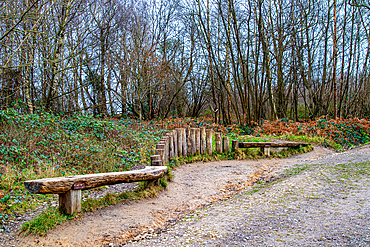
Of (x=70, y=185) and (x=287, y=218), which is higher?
(x=70, y=185)

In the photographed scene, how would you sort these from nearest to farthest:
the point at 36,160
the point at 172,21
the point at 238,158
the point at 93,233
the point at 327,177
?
the point at 93,233, the point at 327,177, the point at 36,160, the point at 238,158, the point at 172,21

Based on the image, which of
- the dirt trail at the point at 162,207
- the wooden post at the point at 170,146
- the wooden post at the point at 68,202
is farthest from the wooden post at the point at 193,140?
the wooden post at the point at 68,202

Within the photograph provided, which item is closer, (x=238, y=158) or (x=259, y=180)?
(x=259, y=180)

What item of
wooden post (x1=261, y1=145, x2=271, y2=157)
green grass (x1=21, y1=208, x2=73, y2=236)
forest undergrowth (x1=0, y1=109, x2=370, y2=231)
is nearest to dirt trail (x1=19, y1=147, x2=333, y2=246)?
green grass (x1=21, y1=208, x2=73, y2=236)

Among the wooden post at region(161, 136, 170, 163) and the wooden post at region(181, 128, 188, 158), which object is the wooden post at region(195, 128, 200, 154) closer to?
the wooden post at region(181, 128, 188, 158)

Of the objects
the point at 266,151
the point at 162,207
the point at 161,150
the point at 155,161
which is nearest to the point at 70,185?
the point at 162,207

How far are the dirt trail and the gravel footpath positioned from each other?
325mm

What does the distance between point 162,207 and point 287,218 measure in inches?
82.4

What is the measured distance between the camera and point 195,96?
73.4 ft

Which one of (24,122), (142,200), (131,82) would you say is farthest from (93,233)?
(131,82)

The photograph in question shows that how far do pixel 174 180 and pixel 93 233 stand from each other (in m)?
2.75

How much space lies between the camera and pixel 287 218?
3396 millimetres

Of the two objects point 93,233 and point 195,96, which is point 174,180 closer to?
point 93,233

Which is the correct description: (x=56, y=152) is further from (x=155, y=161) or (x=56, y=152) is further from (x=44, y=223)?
(x=44, y=223)
